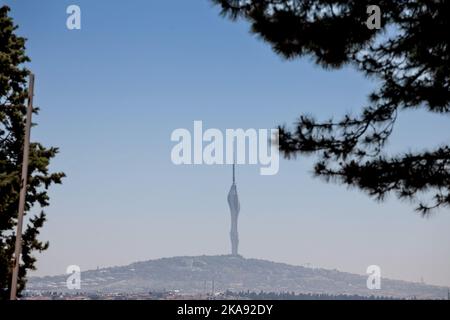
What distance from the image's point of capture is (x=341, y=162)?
39.3 ft

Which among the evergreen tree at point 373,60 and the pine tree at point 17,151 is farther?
the pine tree at point 17,151

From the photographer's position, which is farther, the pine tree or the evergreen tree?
the pine tree

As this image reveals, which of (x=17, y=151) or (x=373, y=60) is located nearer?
(x=373, y=60)

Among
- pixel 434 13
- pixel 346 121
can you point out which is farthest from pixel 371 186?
pixel 434 13
